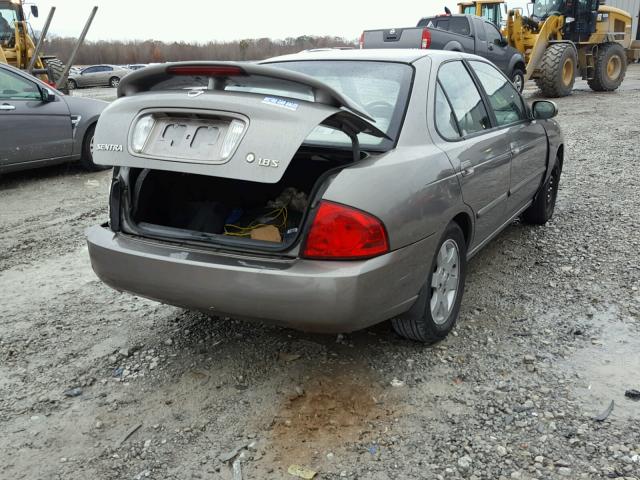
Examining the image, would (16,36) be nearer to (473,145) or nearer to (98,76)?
(473,145)

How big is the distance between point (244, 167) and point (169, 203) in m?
1.08

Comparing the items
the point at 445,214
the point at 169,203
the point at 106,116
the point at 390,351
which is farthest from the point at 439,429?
the point at 106,116

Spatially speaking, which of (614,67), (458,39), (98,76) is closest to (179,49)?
(98,76)

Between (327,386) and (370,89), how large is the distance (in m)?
1.63

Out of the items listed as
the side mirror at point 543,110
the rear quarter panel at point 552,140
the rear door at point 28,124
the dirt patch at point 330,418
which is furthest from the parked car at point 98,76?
the dirt patch at point 330,418

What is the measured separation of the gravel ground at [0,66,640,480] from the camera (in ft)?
8.04

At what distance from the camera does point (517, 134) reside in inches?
167

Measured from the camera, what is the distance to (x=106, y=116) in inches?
114

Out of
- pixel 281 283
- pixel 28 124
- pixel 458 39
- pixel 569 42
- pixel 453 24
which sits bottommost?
pixel 281 283

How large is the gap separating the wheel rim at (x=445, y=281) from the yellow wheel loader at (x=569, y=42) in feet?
46.1

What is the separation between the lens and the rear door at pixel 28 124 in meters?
7.04

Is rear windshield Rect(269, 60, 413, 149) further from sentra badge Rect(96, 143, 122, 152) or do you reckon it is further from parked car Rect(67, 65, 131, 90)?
parked car Rect(67, 65, 131, 90)

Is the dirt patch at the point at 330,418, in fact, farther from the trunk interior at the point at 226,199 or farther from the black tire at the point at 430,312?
the trunk interior at the point at 226,199

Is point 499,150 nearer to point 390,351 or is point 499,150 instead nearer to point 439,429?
point 390,351
